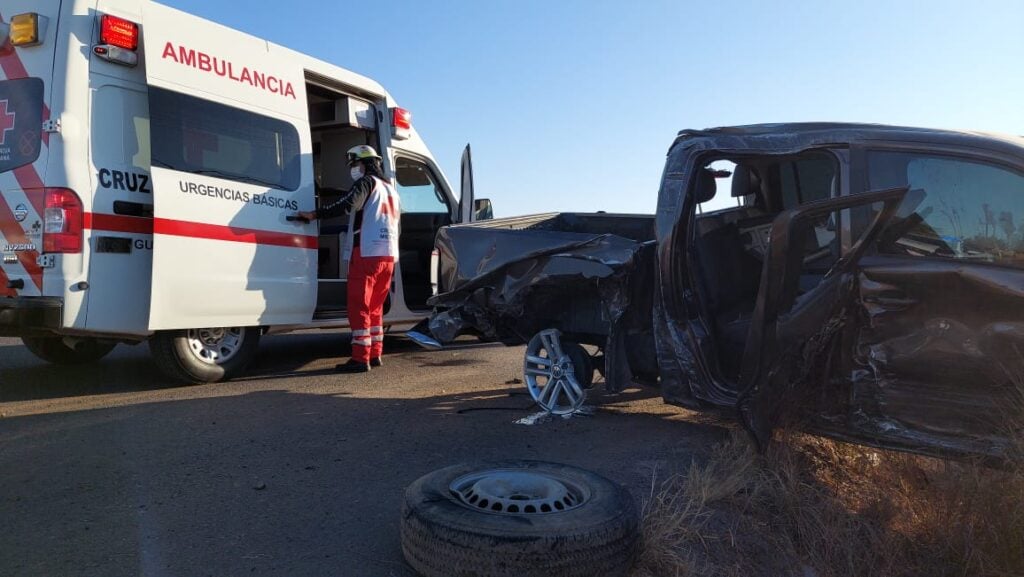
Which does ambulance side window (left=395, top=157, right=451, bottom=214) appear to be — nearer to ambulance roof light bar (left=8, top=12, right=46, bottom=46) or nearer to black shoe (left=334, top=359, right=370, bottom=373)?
black shoe (left=334, top=359, right=370, bottom=373)

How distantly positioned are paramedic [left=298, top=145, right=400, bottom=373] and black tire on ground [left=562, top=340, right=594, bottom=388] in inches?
89.2

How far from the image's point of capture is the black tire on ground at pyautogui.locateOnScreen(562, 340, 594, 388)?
5.17 metres

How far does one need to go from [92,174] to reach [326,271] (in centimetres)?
333

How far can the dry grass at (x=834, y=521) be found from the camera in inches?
112

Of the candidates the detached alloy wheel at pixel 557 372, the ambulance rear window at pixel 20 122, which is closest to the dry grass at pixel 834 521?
the detached alloy wheel at pixel 557 372

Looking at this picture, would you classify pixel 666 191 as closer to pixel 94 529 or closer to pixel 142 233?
pixel 94 529

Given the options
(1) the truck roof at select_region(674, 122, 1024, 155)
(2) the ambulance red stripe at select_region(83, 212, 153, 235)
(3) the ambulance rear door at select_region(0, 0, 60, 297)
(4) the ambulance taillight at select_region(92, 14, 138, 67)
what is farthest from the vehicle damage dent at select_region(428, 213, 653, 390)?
(3) the ambulance rear door at select_region(0, 0, 60, 297)

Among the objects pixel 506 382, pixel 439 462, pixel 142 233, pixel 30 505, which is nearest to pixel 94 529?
pixel 30 505

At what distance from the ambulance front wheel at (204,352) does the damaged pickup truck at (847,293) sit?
292 cm

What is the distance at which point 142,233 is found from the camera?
5.30 meters

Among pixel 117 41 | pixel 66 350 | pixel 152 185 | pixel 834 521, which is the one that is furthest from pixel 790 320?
pixel 66 350

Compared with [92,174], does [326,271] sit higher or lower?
lower

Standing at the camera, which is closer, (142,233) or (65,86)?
(65,86)

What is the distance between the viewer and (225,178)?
18.9 ft
